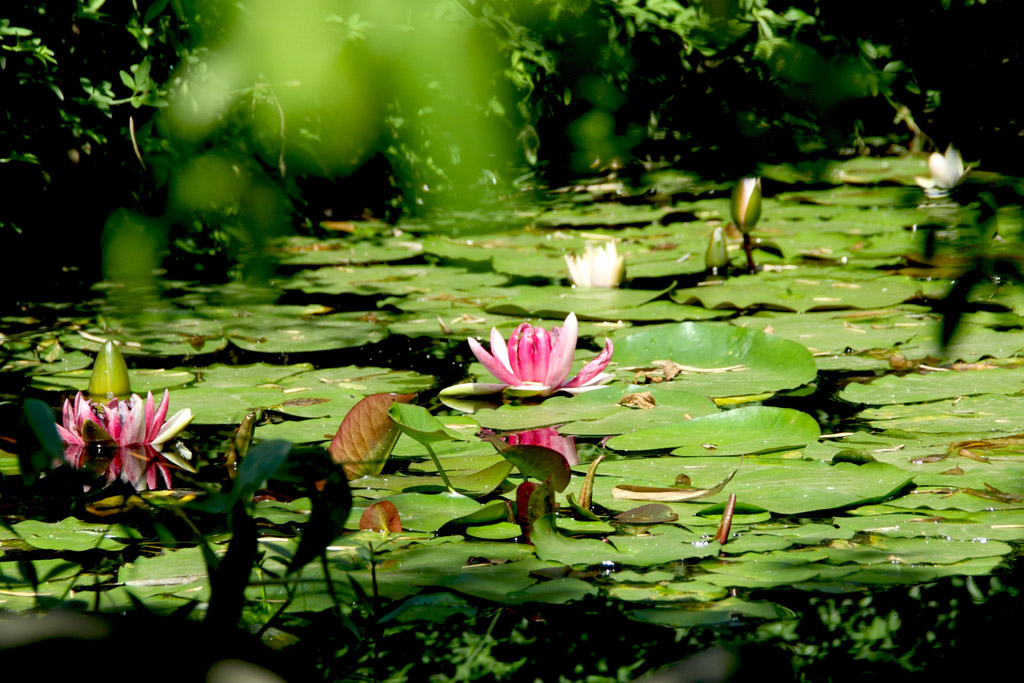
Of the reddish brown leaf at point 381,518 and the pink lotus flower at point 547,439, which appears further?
the pink lotus flower at point 547,439

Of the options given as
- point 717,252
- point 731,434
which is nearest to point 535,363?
point 731,434

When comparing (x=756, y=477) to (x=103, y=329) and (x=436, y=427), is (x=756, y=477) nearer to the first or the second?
(x=436, y=427)

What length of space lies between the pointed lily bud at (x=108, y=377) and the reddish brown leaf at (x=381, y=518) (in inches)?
29.4

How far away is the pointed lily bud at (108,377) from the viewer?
5.46 feet

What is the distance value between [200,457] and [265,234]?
2.43 metres

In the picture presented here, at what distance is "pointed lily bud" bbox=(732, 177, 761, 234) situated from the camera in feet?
9.00

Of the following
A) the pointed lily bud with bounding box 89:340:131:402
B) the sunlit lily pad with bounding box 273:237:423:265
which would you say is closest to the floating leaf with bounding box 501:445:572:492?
the pointed lily bud with bounding box 89:340:131:402

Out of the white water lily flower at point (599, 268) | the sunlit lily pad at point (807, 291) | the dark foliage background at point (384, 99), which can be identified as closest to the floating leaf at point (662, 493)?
the dark foliage background at point (384, 99)

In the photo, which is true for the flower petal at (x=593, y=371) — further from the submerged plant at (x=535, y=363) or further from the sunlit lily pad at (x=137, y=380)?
the sunlit lily pad at (x=137, y=380)

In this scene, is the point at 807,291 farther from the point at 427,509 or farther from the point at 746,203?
the point at 427,509

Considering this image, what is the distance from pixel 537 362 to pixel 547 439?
216mm

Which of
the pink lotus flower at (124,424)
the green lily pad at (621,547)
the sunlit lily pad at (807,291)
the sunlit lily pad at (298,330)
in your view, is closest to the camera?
the green lily pad at (621,547)

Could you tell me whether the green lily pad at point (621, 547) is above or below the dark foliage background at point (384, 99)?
below

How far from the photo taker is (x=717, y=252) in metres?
2.78
